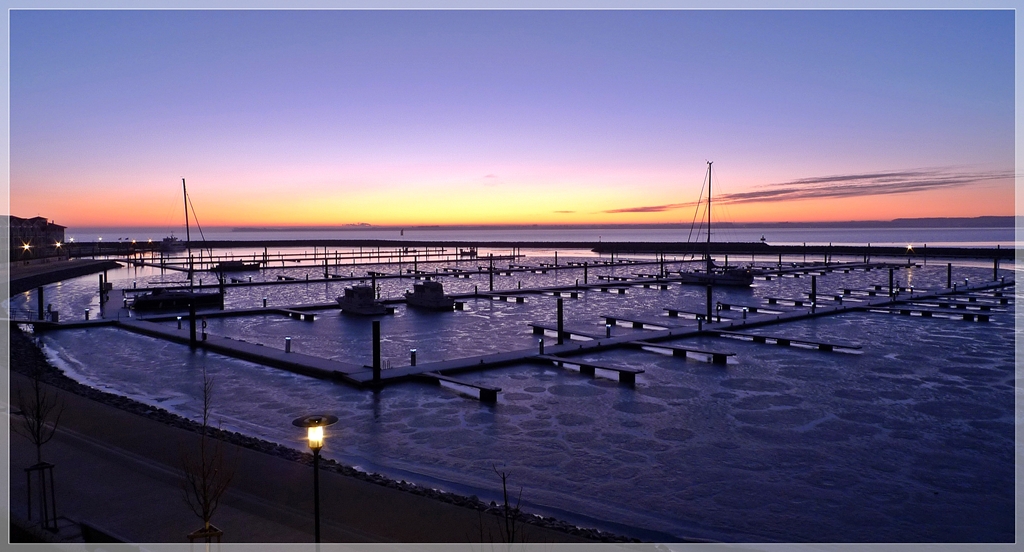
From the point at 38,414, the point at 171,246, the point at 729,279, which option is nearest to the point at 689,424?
the point at 38,414

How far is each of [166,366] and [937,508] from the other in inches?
919

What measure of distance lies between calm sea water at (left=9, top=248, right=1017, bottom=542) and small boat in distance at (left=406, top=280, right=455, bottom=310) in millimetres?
8739

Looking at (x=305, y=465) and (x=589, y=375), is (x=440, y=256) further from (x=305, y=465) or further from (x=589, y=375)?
(x=305, y=465)

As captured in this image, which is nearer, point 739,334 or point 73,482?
point 73,482

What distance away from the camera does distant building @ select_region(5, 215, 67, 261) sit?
86.7 metres

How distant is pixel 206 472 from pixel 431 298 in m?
33.6

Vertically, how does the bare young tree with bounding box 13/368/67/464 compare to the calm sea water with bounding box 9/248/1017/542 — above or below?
above

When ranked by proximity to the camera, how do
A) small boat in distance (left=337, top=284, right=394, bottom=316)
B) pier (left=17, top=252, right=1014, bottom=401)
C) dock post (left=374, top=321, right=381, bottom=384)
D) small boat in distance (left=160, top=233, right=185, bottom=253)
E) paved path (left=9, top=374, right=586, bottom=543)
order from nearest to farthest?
paved path (left=9, top=374, right=586, bottom=543)
dock post (left=374, top=321, right=381, bottom=384)
pier (left=17, top=252, right=1014, bottom=401)
small boat in distance (left=337, top=284, right=394, bottom=316)
small boat in distance (left=160, top=233, right=185, bottom=253)

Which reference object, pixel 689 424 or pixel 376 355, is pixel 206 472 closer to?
pixel 689 424

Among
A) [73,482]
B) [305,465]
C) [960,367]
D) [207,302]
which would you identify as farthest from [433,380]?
[207,302]

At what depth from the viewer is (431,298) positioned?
42.1 metres

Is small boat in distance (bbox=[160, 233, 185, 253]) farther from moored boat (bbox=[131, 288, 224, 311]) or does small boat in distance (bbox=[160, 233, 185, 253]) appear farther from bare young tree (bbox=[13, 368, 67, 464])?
bare young tree (bbox=[13, 368, 67, 464])

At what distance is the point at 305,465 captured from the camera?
1270cm

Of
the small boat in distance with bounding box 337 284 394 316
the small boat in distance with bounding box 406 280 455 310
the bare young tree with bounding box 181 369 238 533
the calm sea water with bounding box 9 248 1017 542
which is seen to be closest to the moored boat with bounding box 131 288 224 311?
the calm sea water with bounding box 9 248 1017 542
